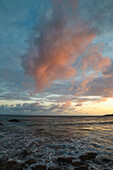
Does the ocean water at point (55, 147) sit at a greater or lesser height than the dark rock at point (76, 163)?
lesser

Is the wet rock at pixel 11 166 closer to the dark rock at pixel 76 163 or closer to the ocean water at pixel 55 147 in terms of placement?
the ocean water at pixel 55 147

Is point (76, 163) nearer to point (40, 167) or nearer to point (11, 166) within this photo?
point (40, 167)

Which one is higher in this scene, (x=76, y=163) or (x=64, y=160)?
(x=76, y=163)

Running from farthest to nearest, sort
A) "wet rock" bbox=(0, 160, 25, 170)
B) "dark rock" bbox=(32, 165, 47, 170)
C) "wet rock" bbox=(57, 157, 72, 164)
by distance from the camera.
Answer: "wet rock" bbox=(57, 157, 72, 164) < "dark rock" bbox=(32, 165, 47, 170) < "wet rock" bbox=(0, 160, 25, 170)

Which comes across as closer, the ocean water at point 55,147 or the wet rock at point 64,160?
the wet rock at point 64,160

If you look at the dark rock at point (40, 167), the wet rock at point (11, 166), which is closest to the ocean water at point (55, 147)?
the dark rock at point (40, 167)

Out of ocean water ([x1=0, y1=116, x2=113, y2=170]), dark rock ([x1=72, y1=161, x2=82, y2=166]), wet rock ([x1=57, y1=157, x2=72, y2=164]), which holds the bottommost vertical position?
ocean water ([x1=0, y1=116, x2=113, y2=170])

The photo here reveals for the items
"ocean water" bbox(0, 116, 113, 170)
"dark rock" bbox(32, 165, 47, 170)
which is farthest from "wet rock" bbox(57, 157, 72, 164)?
"dark rock" bbox(32, 165, 47, 170)

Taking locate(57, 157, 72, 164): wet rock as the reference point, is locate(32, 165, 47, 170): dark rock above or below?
above

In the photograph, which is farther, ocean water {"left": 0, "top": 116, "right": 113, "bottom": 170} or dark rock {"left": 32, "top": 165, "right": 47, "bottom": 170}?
ocean water {"left": 0, "top": 116, "right": 113, "bottom": 170}

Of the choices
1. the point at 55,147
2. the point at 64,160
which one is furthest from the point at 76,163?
the point at 55,147

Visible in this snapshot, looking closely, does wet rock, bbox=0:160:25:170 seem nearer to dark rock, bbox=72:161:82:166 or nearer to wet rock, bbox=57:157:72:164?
wet rock, bbox=57:157:72:164

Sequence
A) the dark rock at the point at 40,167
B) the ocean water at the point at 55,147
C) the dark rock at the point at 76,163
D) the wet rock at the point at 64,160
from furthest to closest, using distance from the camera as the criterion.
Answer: the ocean water at the point at 55,147, the wet rock at the point at 64,160, the dark rock at the point at 76,163, the dark rock at the point at 40,167

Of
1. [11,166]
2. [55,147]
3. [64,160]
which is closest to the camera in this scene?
[11,166]
